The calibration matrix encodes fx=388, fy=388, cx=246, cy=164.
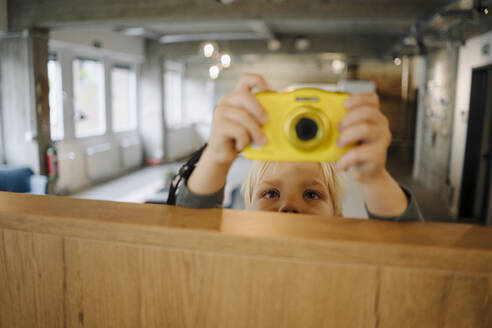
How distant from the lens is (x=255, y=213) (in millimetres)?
671

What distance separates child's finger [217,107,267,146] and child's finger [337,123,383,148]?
0.12 meters

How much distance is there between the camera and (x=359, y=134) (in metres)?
0.59

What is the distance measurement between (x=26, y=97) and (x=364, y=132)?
225 inches

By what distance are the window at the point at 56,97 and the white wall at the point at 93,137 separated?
7 cm

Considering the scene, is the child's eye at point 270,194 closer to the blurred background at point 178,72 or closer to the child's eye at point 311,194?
the child's eye at point 311,194

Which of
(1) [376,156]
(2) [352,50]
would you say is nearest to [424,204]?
(2) [352,50]

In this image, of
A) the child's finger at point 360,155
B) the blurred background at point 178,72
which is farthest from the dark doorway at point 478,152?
the child's finger at point 360,155

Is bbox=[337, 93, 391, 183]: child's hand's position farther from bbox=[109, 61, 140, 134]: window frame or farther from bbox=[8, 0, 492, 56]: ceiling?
bbox=[109, 61, 140, 134]: window frame

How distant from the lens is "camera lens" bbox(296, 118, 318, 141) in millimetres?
605

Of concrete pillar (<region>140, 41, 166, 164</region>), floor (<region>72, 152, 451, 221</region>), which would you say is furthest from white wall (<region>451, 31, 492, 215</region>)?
concrete pillar (<region>140, 41, 166, 164</region>)

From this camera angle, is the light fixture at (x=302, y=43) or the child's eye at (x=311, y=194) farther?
the light fixture at (x=302, y=43)

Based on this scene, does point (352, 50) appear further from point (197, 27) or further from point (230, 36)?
point (197, 27)

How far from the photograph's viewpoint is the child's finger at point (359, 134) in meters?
0.59

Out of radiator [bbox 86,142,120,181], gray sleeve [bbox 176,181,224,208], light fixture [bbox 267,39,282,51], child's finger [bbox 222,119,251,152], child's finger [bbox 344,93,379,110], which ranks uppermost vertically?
light fixture [bbox 267,39,282,51]
